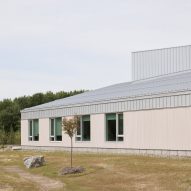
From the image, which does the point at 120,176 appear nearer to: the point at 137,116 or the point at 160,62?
the point at 137,116

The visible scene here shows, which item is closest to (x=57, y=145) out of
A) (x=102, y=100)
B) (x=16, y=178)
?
(x=102, y=100)

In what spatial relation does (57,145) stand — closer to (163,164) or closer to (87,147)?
(87,147)

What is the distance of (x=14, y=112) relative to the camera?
77.2m

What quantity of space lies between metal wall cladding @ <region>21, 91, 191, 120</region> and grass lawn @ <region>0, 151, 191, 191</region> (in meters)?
4.45

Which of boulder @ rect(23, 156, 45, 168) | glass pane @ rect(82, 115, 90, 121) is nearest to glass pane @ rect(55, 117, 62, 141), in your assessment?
glass pane @ rect(82, 115, 90, 121)

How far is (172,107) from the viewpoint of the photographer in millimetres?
32656

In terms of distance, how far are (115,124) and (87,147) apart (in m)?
4.25

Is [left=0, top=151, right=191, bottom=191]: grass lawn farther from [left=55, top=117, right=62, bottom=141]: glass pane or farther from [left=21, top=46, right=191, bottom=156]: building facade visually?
[left=55, top=117, right=62, bottom=141]: glass pane

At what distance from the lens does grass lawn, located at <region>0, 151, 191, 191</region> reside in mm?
21494

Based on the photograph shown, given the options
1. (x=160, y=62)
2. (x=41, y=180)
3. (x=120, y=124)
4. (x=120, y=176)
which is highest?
(x=160, y=62)

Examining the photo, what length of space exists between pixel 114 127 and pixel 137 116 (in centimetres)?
362

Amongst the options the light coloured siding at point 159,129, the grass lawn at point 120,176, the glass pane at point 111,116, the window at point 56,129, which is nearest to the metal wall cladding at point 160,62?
the window at point 56,129

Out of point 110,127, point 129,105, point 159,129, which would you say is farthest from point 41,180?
point 110,127

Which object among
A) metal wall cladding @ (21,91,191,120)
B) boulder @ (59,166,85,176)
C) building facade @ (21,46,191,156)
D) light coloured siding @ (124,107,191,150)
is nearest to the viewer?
boulder @ (59,166,85,176)
